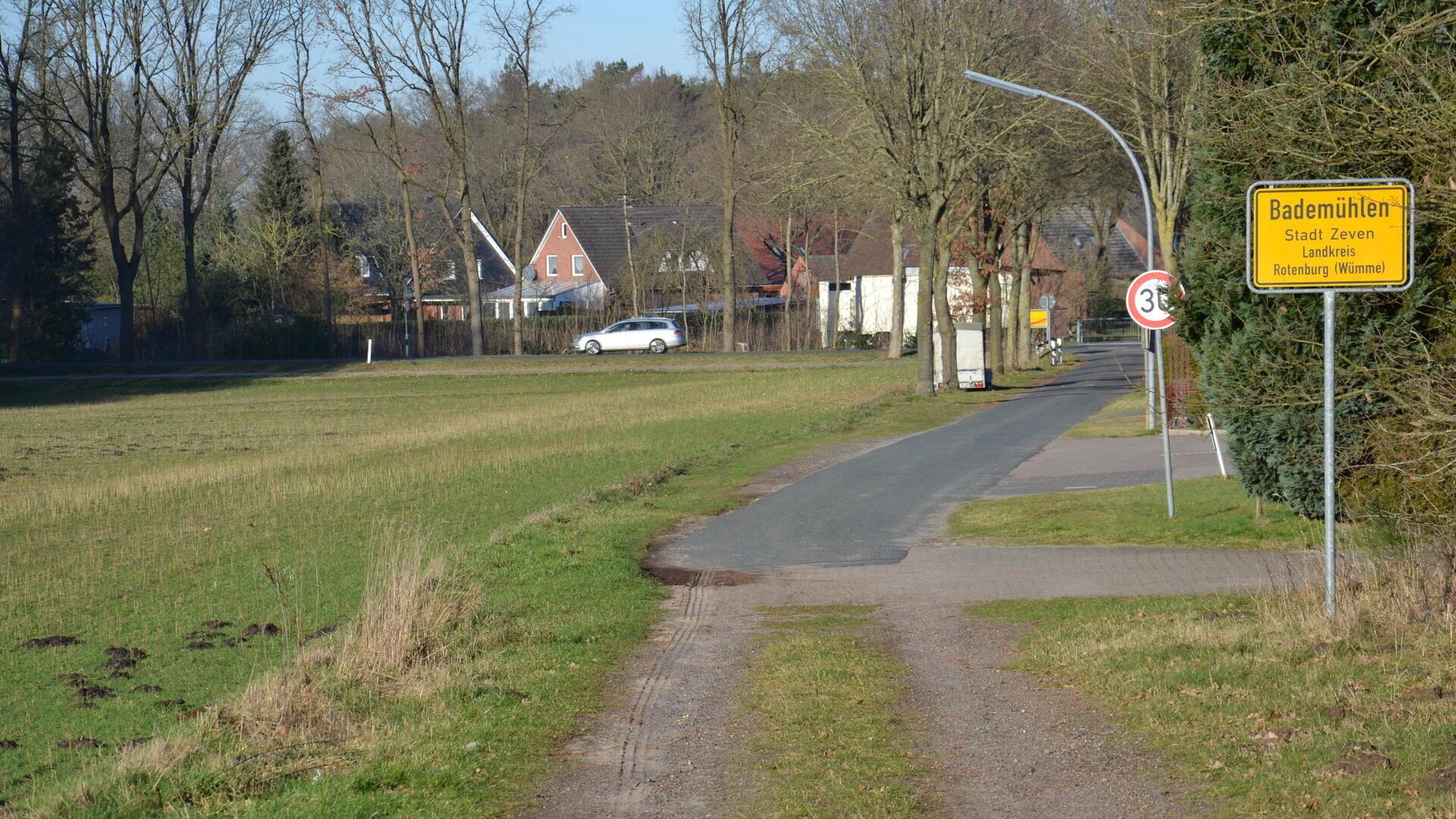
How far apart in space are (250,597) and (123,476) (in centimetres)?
1245

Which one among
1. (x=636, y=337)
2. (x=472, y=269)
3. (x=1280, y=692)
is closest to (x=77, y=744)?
(x=1280, y=692)

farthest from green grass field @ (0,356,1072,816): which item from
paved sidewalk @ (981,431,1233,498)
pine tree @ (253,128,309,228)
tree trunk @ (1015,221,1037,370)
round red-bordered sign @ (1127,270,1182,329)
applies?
pine tree @ (253,128,309,228)

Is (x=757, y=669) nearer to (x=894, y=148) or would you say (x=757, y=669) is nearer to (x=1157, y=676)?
(x=1157, y=676)

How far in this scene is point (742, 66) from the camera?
60312mm

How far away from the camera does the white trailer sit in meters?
41.5

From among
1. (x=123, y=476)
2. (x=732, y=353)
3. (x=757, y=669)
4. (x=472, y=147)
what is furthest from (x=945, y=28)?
(x=472, y=147)

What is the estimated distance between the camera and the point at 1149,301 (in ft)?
60.1

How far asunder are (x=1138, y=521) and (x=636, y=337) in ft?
175

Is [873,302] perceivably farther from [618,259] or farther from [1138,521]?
[1138,521]

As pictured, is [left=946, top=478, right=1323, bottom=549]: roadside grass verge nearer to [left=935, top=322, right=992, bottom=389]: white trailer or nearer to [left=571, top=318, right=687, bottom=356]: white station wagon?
[left=935, top=322, right=992, bottom=389]: white trailer

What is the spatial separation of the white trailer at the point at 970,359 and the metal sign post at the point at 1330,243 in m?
32.5

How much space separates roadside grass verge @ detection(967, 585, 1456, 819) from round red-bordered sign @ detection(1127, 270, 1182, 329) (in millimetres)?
7978

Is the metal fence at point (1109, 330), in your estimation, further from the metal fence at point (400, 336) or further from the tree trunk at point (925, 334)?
the tree trunk at point (925, 334)

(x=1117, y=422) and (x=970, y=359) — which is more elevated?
(x=970, y=359)
